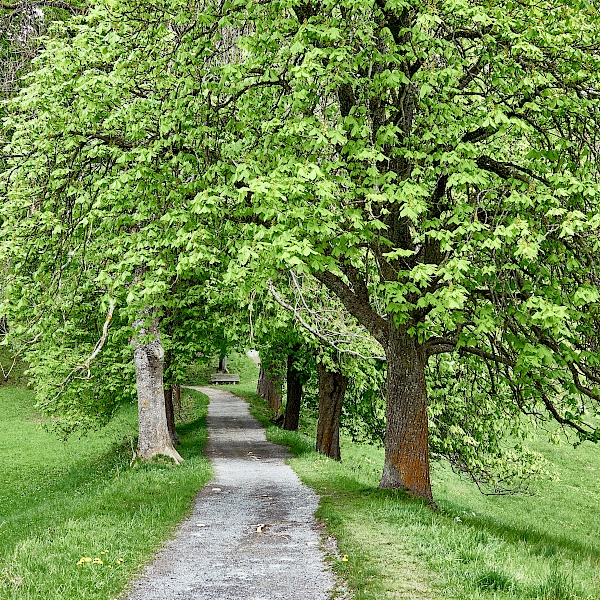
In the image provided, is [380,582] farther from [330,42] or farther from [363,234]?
[330,42]

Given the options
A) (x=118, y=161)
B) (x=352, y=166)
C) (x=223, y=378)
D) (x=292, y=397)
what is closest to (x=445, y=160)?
(x=352, y=166)

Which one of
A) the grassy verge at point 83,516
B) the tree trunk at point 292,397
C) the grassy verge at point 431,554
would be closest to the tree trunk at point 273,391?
the tree trunk at point 292,397

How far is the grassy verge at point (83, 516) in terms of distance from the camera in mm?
7309

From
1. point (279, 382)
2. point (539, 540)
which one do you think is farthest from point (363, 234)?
point (279, 382)

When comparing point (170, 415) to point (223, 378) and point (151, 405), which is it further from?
point (223, 378)

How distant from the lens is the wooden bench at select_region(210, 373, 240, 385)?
64.1 meters

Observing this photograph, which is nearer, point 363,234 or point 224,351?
point 363,234

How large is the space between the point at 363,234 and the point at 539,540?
19.6 feet

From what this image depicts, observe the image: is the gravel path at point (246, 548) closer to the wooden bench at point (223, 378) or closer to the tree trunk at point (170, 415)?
the tree trunk at point (170, 415)

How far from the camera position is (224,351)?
24.5 m

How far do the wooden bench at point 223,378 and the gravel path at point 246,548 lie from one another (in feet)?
153

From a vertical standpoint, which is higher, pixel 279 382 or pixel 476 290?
pixel 476 290

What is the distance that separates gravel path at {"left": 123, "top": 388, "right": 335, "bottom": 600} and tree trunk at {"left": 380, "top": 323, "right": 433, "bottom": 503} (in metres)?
1.74

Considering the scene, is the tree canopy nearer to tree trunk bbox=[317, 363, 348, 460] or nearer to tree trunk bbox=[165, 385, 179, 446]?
tree trunk bbox=[317, 363, 348, 460]
